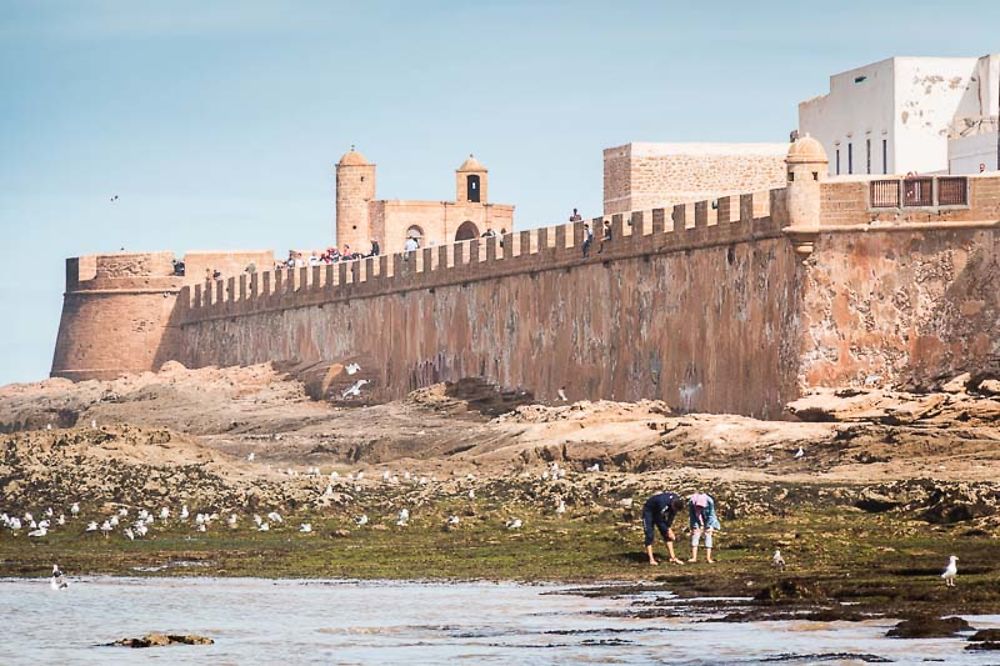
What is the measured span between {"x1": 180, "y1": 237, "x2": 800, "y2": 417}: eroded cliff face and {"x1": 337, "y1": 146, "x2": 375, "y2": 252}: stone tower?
21901 mm

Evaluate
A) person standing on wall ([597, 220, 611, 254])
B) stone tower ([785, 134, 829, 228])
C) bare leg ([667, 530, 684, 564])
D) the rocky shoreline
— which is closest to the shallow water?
the rocky shoreline

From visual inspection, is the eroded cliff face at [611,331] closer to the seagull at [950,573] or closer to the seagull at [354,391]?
the seagull at [354,391]

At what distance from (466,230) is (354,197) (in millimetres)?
5692

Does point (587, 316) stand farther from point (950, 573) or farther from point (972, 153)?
point (950, 573)

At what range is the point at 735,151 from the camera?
2176 inches

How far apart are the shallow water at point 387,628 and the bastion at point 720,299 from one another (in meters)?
11.7

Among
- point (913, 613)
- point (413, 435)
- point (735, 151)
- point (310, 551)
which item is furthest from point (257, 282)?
point (913, 613)

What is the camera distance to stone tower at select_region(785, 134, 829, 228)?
3250 centimetres

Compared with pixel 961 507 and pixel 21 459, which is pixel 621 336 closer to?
pixel 21 459

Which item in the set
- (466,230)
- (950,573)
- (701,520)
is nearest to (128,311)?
(466,230)

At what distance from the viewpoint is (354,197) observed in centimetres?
7512

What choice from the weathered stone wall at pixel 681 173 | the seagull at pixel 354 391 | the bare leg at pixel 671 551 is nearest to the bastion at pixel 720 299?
the seagull at pixel 354 391

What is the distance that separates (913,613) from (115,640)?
594 centimetres

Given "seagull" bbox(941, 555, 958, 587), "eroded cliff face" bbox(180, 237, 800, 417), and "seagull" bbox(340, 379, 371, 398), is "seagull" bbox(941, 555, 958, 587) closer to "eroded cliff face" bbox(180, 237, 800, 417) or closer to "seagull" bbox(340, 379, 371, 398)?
"eroded cliff face" bbox(180, 237, 800, 417)
